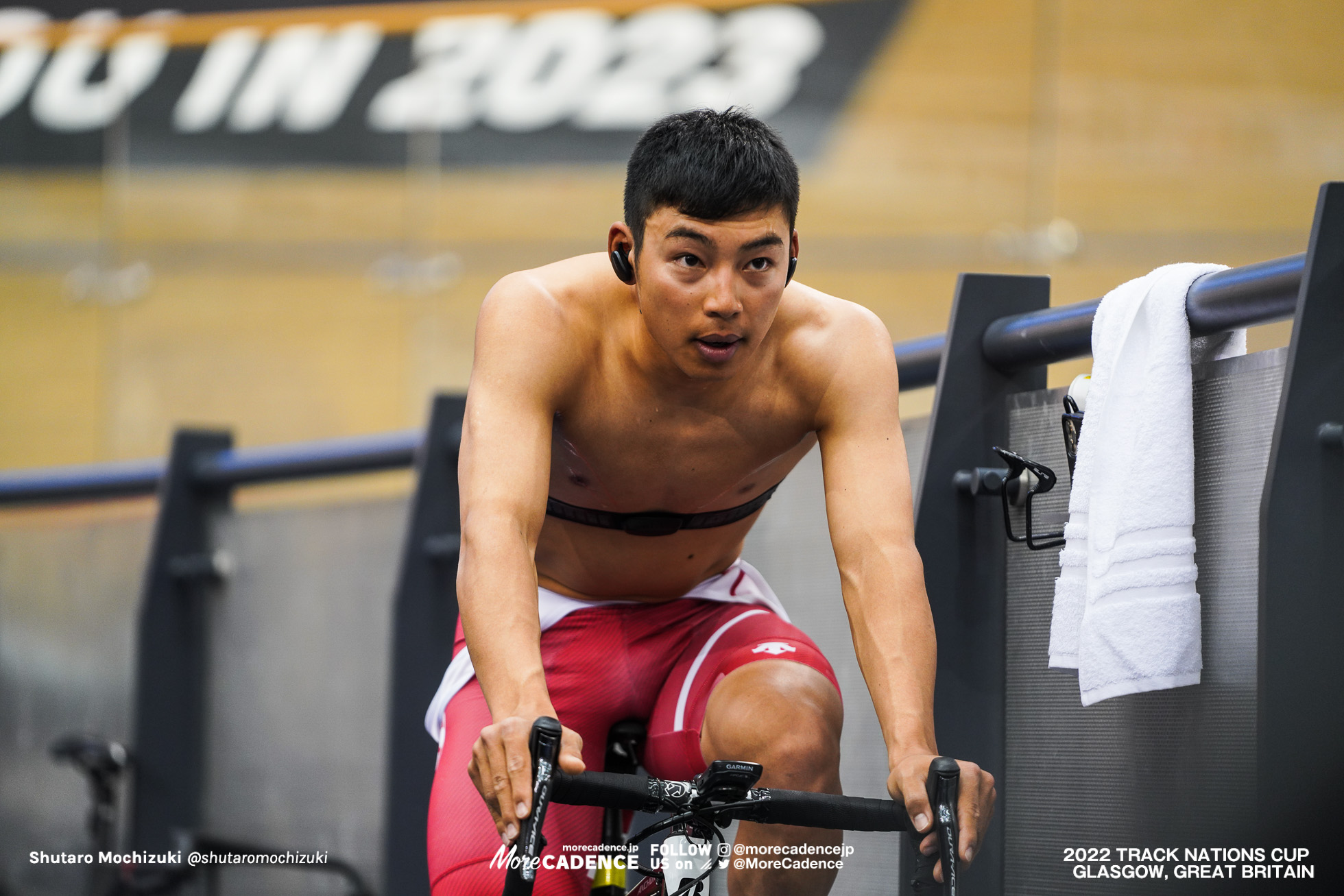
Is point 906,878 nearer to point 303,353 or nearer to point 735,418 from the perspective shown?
point 735,418

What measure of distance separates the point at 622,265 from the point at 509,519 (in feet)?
1.29

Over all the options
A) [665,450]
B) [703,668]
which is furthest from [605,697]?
[665,450]

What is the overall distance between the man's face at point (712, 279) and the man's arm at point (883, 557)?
0.21 meters

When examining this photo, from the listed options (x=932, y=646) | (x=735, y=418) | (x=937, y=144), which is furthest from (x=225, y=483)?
(x=937, y=144)

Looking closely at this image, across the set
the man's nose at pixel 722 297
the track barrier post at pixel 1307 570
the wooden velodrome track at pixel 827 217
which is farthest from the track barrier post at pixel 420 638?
the wooden velodrome track at pixel 827 217

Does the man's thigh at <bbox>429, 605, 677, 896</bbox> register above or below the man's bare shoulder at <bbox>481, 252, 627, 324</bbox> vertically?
below

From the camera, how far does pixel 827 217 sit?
6.35 meters

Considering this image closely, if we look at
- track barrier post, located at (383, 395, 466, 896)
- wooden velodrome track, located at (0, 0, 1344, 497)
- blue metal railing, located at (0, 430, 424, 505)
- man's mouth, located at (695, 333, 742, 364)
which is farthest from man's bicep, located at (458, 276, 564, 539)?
wooden velodrome track, located at (0, 0, 1344, 497)

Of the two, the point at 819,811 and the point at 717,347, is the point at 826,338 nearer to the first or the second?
the point at 717,347

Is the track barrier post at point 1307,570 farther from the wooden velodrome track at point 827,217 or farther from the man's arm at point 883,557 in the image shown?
the wooden velodrome track at point 827,217

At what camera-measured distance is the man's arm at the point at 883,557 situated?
62.5 inches

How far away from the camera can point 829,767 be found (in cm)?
184

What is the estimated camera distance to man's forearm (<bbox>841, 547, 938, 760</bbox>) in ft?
5.57

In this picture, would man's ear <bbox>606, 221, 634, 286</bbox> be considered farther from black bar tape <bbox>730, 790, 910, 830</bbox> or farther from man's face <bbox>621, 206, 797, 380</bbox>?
black bar tape <bbox>730, 790, 910, 830</bbox>
